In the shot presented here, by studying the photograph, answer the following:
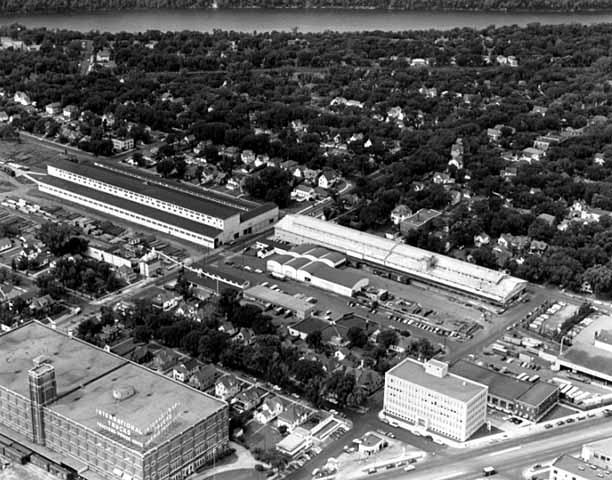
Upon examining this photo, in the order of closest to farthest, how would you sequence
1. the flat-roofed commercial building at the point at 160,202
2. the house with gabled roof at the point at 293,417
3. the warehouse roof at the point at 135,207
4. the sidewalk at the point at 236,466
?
the sidewalk at the point at 236,466 < the house with gabled roof at the point at 293,417 < the warehouse roof at the point at 135,207 < the flat-roofed commercial building at the point at 160,202

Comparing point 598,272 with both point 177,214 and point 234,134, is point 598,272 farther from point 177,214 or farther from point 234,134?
point 234,134

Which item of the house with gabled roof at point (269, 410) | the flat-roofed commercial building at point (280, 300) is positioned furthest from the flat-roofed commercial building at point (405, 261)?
the house with gabled roof at point (269, 410)

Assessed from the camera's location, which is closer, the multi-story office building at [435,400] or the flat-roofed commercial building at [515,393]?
the multi-story office building at [435,400]

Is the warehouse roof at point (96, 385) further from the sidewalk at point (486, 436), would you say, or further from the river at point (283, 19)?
the river at point (283, 19)

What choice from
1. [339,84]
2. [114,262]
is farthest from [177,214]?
[339,84]

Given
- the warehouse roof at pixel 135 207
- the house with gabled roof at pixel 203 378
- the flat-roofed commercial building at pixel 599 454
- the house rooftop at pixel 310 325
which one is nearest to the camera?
the flat-roofed commercial building at pixel 599 454

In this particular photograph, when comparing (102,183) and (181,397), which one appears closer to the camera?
(181,397)
